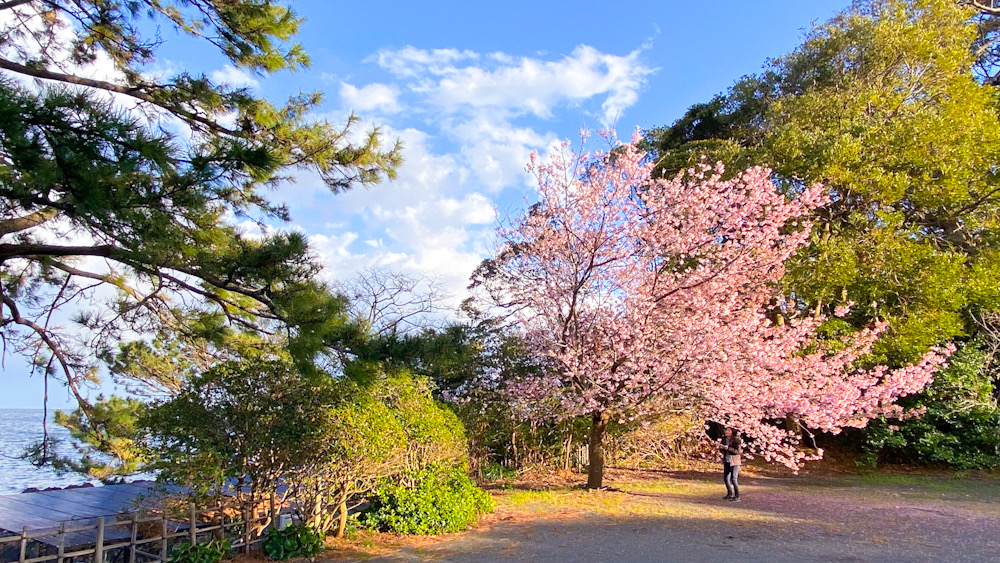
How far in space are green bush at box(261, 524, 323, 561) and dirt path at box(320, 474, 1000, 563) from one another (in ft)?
0.96

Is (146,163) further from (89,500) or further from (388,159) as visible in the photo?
(89,500)

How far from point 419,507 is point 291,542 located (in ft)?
5.02

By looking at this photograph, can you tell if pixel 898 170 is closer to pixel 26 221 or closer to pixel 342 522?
pixel 342 522

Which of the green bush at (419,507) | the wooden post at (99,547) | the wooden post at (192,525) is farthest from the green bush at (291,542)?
the wooden post at (99,547)

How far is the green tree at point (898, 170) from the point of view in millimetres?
10656

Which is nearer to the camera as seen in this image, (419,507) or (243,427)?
(243,427)

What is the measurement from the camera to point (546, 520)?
7.46 meters

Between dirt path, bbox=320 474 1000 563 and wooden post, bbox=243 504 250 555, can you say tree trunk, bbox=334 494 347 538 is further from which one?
wooden post, bbox=243 504 250 555

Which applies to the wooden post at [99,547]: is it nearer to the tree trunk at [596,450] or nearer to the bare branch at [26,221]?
the bare branch at [26,221]

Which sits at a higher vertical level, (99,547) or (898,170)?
(898,170)

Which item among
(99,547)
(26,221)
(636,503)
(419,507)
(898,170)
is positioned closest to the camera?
(99,547)

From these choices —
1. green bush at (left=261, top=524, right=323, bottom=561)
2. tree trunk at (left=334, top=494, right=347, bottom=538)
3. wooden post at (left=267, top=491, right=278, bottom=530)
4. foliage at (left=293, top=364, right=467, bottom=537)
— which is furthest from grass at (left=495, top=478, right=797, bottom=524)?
wooden post at (left=267, top=491, right=278, bottom=530)

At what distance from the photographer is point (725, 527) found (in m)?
6.91

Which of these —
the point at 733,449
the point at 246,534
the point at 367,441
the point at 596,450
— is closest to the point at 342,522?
the point at 246,534
